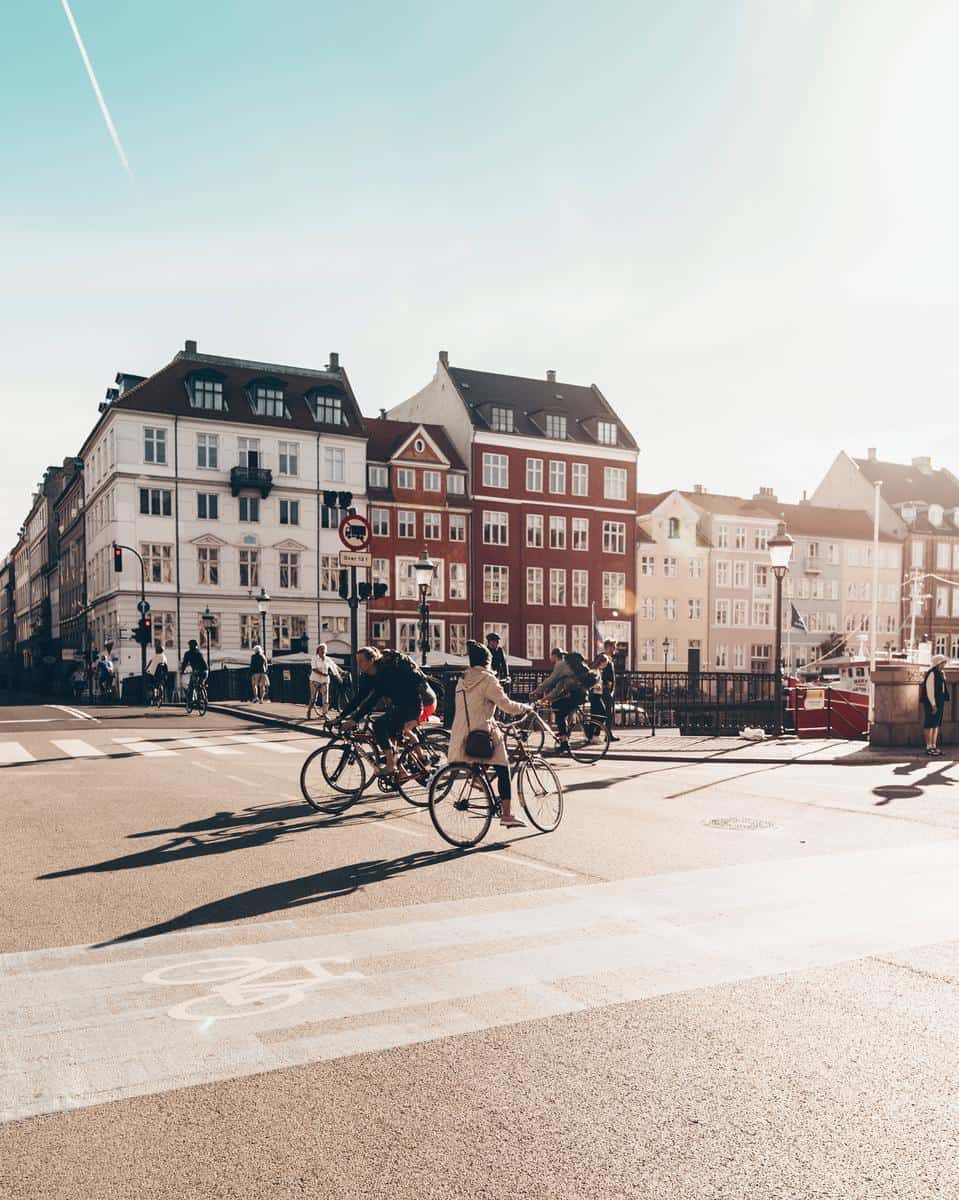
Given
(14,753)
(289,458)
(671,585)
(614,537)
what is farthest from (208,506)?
(14,753)

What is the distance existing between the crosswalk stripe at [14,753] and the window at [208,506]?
34.0 m

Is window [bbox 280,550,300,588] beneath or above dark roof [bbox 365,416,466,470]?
beneath

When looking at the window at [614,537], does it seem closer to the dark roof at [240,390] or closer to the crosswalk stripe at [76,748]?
the dark roof at [240,390]

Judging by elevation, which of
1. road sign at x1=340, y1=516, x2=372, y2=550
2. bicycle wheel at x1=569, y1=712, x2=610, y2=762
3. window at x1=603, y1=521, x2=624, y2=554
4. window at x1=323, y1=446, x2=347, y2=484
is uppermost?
window at x1=323, y1=446, x2=347, y2=484

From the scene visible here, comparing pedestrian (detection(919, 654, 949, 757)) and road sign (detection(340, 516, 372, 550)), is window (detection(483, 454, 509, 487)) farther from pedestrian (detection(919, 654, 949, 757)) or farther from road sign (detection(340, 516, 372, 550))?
pedestrian (detection(919, 654, 949, 757))

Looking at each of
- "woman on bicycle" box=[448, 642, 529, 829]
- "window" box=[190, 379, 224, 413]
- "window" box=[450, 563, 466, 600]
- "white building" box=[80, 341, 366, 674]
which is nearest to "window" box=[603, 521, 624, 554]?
"window" box=[450, 563, 466, 600]

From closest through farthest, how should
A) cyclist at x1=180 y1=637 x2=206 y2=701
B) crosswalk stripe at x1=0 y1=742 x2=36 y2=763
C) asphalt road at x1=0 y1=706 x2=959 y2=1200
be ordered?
asphalt road at x1=0 y1=706 x2=959 y2=1200, crosswalk stripe at x1=0 y1=742 x2=36 y2=763, cyclist at x1=180 y1=637 x2=206 y2=701

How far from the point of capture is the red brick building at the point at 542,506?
60534 mm

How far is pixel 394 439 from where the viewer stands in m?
60.0

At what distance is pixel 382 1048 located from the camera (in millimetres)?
4656

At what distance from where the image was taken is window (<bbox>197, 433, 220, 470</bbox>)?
5300 centimetres

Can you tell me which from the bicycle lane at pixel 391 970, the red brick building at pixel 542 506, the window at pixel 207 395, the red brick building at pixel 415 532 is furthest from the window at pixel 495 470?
the bicycle lane at pixel 391 970

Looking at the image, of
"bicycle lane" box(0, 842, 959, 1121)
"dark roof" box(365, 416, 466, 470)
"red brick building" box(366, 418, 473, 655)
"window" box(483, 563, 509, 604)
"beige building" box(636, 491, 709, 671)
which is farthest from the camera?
"beige building" box(636, 491, 709, 671)

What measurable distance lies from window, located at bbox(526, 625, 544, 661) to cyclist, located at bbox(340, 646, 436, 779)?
49.1 metres
